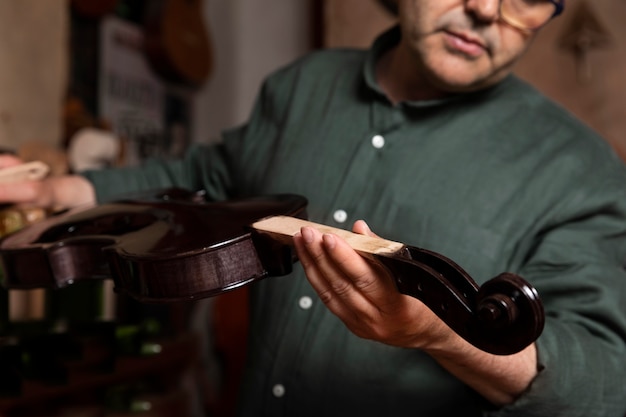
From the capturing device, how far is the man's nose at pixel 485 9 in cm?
107

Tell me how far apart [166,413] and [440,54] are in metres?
1.21

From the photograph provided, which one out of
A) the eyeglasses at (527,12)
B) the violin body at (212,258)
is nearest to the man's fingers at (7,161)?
the violin body at (212,258)

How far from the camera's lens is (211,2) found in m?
3.43

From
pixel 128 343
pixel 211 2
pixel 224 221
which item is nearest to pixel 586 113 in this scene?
pixel 211 2

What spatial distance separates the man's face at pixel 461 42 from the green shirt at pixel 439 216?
0.09 meters

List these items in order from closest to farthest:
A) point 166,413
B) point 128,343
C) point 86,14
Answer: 1. point 128,343
2. point 166,413
3. point 86,14

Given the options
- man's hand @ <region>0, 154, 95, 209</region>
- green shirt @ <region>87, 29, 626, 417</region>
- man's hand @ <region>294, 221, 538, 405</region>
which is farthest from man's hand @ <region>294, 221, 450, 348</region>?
man's hand @ <region>0, 154, 95, 209</region>

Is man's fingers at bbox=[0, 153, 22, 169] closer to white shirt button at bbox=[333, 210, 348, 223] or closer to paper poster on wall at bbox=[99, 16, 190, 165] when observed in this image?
white shirt button at bbox=[333, 210, 348, 223]

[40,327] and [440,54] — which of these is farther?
[40,327]

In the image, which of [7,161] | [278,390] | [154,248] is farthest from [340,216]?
[7,161]

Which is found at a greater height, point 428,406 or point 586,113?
point 586,113

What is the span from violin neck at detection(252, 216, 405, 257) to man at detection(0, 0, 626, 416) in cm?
27

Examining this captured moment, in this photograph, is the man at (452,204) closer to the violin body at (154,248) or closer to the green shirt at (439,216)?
the green shirt at (439,216)

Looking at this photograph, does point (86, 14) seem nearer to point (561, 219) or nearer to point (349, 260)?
point (561, 219)
